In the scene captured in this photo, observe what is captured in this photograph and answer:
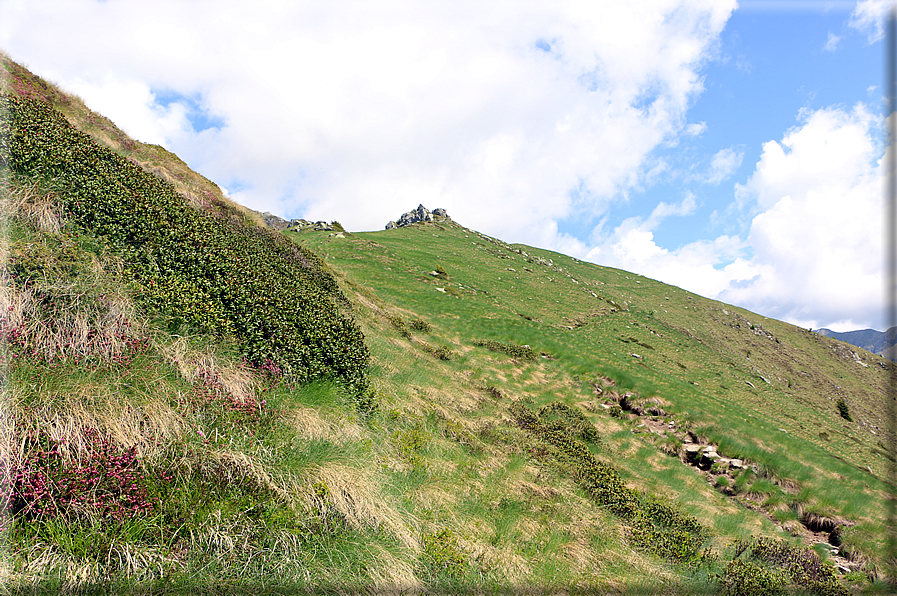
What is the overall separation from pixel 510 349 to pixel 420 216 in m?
64.4

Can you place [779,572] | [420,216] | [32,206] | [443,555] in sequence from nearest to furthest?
[443,555]
[32,206]
[779,572]
[420,216]

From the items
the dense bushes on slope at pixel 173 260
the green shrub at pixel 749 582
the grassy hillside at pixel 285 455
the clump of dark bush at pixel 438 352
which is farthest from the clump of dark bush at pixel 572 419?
the dense bushes on slope at pixel 173 260

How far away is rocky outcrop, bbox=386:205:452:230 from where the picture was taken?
8162cm

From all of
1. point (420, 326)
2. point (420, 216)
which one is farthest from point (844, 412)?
point (420, 216)

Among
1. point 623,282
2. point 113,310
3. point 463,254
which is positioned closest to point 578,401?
point 113,310

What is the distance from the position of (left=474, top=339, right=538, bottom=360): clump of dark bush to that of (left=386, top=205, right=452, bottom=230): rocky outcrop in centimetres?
5971

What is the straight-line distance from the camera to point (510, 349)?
2262 centimetres

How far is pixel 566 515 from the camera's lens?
7.86 metres

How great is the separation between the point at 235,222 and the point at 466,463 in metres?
15.1

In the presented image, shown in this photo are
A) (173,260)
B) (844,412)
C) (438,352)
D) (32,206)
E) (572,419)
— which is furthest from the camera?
(844,412)

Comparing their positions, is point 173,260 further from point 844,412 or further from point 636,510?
point 844,412

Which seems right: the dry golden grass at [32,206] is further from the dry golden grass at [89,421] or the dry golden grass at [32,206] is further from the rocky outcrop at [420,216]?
the rocky outcrop at [420,216]

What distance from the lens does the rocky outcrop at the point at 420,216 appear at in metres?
81.6

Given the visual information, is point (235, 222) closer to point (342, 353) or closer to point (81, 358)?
point (342, 353)
